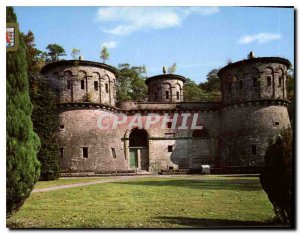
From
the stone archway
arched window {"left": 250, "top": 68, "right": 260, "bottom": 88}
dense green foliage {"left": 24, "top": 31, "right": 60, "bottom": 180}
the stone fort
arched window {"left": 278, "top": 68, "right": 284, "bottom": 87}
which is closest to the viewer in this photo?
dense green foliage {"left": 24, "top": 31, "right": 60, "bottom": 180}

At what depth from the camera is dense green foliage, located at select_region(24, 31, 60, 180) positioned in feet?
33.1

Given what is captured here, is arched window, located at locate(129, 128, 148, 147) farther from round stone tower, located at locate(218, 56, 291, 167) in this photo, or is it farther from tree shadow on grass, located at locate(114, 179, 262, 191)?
tree shadow on grass, located at locate(114, 179, 262, 191)

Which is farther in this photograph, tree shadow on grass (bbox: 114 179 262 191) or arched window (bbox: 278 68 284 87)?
arched window (bbox: 278 68 284 87)

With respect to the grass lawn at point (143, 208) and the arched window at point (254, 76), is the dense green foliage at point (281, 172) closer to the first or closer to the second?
the grass lawn at point (143, 208)

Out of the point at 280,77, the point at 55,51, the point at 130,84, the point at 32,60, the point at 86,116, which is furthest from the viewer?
the point at 130,84

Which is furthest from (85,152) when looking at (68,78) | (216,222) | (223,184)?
(216,222)

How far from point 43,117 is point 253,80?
24.7ft

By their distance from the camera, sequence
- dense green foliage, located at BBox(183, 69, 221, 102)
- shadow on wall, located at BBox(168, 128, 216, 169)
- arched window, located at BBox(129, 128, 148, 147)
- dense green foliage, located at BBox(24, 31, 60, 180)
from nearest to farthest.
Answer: dense green foliage, located at BBox(24, 31, 60, 180)
dense green foliage, located at BBox(183, 69, 221, 102)
shadow on wall, located at BBox(168, 128, 216, 169)
arched window, located at BBox(129, 128, 148, 147)

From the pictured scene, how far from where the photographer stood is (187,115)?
48.7ft

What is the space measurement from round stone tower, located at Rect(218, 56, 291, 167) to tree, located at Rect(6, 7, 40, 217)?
226 inches

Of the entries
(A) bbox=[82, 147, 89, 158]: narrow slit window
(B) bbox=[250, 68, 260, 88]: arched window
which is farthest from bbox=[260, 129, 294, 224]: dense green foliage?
(A) bbox=[82, 147, 89, 158]: narrow slit window

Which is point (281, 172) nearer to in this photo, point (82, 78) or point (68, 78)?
point (68, 78)

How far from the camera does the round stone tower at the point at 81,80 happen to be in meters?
Result: 11.6

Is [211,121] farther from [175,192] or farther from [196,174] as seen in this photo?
[175,192]
